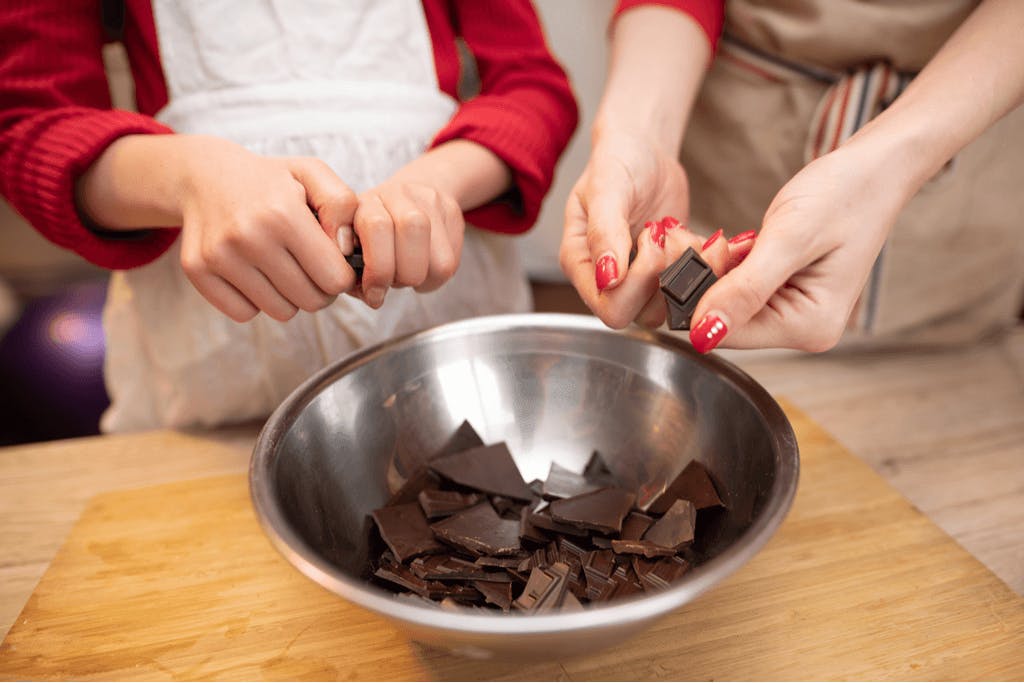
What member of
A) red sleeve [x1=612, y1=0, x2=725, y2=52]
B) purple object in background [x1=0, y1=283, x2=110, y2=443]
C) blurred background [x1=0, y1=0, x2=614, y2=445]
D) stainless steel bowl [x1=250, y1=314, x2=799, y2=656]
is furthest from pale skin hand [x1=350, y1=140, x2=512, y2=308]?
purple object in background [x1=0, y1=283, x2=110, y2=443]

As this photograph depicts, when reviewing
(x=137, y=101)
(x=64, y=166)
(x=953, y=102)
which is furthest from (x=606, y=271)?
(x=137, y=101)

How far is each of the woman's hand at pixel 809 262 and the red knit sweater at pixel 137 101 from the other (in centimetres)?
49

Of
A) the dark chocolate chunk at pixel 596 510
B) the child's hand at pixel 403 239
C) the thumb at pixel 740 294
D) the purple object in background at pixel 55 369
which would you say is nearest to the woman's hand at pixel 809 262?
the thumb at pixel 740 294

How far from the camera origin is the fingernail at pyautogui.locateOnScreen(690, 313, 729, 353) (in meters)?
0.72

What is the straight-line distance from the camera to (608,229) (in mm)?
832

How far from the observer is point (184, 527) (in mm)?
953

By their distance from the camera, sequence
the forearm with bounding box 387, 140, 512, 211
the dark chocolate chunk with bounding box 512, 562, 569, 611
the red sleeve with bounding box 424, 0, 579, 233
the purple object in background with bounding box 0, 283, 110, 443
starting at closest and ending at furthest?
1. the dark chocolate chunk with bounding box 512, 562, 569, 611
2. the forearm with bounding box 387, 140, 512, 211
3. the red sleeve with bounding box 424, 0, 579, 233
4. the purple object in background with bounding box 0, 283, 110, 443

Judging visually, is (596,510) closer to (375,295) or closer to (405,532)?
(405,532)

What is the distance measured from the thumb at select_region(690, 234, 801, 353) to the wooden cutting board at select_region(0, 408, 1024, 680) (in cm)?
28

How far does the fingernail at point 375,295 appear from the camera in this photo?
84 cm

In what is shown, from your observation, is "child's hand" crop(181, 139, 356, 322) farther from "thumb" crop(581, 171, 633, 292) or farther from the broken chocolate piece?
the broken chocolate piece

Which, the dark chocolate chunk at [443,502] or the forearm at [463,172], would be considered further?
the forearm at [463,172]

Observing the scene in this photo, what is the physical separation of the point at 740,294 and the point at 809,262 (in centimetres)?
12

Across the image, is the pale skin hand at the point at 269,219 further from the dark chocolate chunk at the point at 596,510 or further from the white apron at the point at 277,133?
the dark chocolate chunk at the point at 596,510
